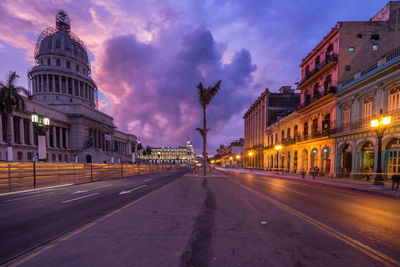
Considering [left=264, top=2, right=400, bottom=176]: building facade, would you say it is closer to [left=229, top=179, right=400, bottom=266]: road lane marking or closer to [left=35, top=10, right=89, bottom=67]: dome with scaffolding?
[left=229, top=179, right=400, bottom=266]: road lane marking

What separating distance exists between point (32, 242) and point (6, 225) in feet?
7.01

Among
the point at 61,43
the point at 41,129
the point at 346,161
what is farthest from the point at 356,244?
the point at 61,43

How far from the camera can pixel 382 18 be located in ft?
71.8

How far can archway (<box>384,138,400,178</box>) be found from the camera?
15.1m

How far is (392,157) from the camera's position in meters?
15.7

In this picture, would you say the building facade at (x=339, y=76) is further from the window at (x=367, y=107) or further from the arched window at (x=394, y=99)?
the arched window at (x=394, y=99)

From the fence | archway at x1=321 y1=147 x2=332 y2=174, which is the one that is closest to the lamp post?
the fence

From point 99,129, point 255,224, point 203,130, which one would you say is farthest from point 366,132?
point 99,129

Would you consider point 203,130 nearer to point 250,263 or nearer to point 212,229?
point 212,229

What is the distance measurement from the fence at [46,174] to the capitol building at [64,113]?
24.8m

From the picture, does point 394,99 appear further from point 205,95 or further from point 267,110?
point 267,110

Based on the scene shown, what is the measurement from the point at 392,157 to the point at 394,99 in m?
5.55

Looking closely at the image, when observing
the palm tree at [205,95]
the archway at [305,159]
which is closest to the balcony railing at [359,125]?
the archway at [305,159]

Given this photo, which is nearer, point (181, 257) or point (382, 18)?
point (181, 257)
